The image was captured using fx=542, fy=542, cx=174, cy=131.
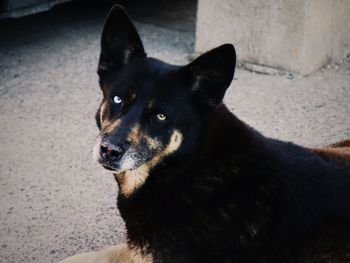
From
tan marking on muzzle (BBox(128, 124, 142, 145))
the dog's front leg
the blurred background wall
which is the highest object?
tan marking on muzzle (BBox(128, 124, 142, 145))

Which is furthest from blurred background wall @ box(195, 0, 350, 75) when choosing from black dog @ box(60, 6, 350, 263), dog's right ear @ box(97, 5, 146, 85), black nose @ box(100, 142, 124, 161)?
black nose @ box(100, 142, 124, 161)

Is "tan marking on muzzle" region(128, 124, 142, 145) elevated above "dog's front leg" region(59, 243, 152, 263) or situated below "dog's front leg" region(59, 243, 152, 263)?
above

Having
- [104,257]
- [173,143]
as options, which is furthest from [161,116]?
[104,257]

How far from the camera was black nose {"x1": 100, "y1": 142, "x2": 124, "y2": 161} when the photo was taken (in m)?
2.95

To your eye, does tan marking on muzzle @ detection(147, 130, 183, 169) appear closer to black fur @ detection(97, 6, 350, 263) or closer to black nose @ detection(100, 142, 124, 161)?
black fur @ detection(97, 6, 350, 263)

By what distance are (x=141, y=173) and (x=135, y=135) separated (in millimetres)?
246

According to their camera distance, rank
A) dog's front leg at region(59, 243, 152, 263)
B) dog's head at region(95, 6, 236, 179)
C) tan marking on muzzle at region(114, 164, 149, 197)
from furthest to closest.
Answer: dog's front leg at region(59, 243, 152, 263) → tan marking on muzzle at region(114, 164, 149, 197) → dog's head at region(95, 6, 236, 179)

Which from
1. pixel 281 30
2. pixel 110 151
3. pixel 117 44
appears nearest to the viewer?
pixel 110 151

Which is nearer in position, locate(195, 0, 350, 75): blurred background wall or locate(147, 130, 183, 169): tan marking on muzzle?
locate(147, 130, 183, 169): tan marking on muzzle

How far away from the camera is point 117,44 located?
335 cm

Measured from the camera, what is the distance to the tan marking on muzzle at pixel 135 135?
3.01m

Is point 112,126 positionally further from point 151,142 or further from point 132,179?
point 132,179

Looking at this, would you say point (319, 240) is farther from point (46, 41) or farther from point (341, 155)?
point (46, 41)

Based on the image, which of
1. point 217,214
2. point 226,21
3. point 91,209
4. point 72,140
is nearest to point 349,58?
point 226,21
